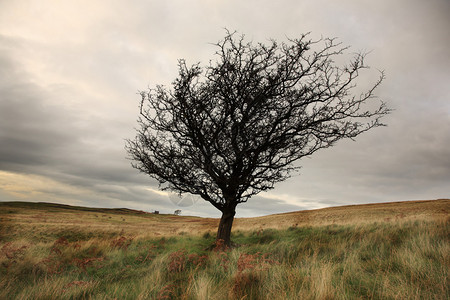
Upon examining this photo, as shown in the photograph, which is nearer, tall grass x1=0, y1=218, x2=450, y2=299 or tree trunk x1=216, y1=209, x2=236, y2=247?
tall grass x1=0, y1=218, x2=450, y2=299

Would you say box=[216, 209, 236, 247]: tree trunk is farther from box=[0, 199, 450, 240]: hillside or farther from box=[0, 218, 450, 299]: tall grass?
box=[0, 199, 450, 240]: hillside


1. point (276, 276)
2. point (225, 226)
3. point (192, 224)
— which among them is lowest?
point (192, 224)

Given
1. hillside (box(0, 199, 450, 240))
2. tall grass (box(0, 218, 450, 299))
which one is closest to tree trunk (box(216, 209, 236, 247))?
tall grass (box(0, 218, 450, 299))

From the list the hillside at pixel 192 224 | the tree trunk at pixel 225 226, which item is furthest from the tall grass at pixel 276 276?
the hillside at pixel 192 224

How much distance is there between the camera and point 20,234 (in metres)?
17.0

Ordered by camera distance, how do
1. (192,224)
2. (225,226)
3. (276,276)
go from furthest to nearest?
(192,224) → (225,226) → (276,276)

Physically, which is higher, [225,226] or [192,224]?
[225,226]

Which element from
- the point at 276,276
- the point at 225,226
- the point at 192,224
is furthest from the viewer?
the point at 192,224

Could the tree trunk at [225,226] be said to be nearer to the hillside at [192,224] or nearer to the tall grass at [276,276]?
the tall grass at [276,276]

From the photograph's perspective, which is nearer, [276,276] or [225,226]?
[276,276]

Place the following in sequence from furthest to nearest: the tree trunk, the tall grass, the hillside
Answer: the hillside, the tree trunk, the tall grass

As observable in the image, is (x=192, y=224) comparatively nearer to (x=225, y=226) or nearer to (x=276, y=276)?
(x=225, y=226)

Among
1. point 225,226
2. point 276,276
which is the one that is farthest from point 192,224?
point 276,276

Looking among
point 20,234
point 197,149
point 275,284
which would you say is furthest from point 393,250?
point 20,234
